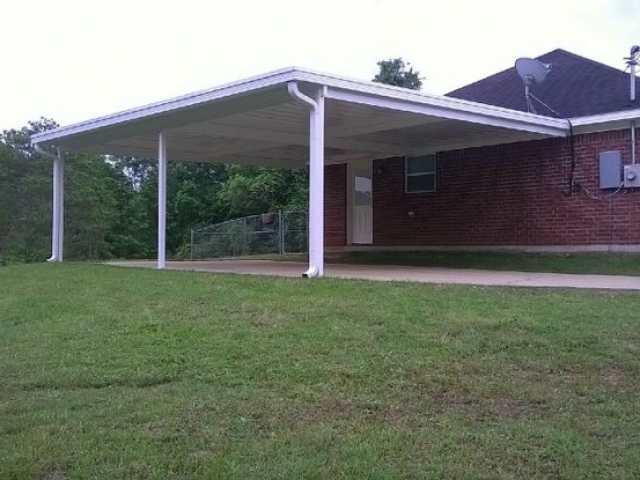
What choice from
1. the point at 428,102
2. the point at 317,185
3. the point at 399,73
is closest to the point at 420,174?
the point at 428,102

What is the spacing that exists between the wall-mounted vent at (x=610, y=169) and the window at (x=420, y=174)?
Answer: 418cm

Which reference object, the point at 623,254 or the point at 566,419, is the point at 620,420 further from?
the point at 623,254

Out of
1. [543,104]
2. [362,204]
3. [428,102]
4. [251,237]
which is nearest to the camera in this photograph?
[428,102]

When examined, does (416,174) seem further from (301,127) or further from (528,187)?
(301,127)

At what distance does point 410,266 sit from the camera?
1445 cm

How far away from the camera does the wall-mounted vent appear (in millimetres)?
13211

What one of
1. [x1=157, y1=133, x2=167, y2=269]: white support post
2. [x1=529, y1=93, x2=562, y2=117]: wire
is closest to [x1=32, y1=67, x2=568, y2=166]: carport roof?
[x1=157, y1=133, x2=167, y2=269]: white support post

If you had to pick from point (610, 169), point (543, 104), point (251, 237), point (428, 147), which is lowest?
point (251, 237)

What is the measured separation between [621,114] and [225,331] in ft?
30.1

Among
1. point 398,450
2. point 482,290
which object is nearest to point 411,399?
point 398,450

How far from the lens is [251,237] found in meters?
23.7

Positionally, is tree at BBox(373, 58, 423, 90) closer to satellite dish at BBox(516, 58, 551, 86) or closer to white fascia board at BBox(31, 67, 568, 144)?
satellite dish at BBox(516, 58, 551, 86)

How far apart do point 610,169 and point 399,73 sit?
20.4 metres

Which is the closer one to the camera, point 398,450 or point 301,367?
point 398,450
